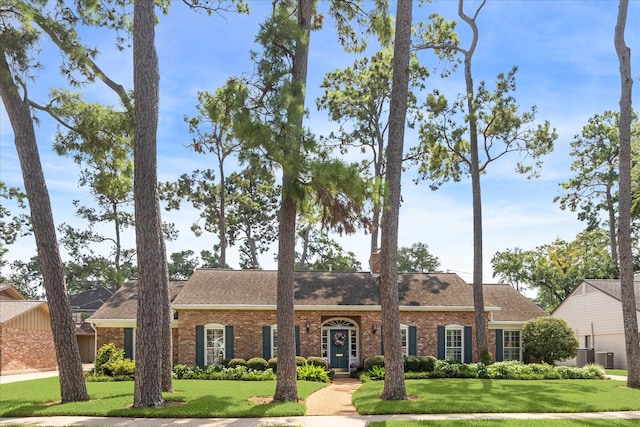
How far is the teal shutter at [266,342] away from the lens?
2164 cm

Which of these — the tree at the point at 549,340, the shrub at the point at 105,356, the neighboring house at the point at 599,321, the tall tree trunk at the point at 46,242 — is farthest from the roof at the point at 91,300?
the neighboring house at the point at 599,321

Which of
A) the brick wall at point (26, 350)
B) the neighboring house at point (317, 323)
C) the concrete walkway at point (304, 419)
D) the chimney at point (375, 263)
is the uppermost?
the chimney at point (375, 263)

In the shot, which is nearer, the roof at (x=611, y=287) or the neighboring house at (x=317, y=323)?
the neighboring house at (x=317, y=323)

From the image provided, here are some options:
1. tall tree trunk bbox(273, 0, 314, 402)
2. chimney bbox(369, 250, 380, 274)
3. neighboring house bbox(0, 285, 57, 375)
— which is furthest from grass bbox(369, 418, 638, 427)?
neighboring house bbox(0, 285, 57, 375)

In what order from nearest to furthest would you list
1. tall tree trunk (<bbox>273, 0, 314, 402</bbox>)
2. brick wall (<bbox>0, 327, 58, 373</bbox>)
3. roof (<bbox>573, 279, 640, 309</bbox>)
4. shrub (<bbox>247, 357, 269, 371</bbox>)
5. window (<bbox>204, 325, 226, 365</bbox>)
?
tall tree trunk (<bbox>273, 0, 314, 402</bbox>), shrub (<bbox>247, 357, 269, 371</bbox>), window (<bbox>204, 325, 226, 365</bbox>), brick wall (<bbox>0, 327, 58, 373</bbox>), roof (<bbox>573, 279, 640, 309</bbox>)

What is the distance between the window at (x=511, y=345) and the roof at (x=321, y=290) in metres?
2.30

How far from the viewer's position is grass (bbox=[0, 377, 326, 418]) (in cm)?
1148

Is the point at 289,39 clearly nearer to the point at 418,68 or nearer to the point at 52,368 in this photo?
the point at 418,68

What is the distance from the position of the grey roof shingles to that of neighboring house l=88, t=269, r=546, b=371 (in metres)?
0.04

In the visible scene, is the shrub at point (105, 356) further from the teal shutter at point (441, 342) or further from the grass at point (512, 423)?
the grass at point (512, 423)

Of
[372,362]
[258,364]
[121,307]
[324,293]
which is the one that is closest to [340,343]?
[324,293]

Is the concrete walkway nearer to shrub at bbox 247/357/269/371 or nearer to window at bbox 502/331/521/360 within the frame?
shrub at bbox 247/357/269/371

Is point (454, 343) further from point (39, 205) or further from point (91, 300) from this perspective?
point (91, 300)

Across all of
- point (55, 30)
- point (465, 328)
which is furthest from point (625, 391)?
point (55, 30)
